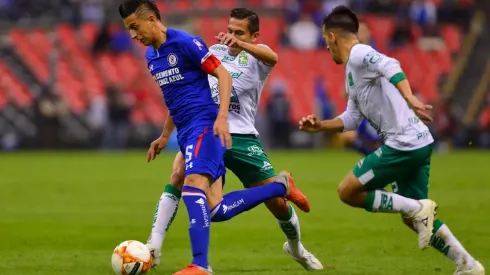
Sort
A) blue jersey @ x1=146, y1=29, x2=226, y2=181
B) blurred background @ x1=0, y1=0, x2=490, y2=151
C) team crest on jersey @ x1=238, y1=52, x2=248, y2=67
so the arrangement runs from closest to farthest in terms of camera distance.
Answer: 1. blue jersey @ x1=146, y1=29, x2=226, y2=181
2. team crest on jersey @ x1=238, y1=52, x2=248, y2=67
3. blurred background @ x1=0, y1=0, x2=490, y2=151

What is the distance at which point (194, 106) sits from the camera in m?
9.03

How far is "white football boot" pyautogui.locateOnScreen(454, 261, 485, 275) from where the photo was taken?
29.6 feet

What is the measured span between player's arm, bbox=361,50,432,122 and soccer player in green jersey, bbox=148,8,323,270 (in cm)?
103

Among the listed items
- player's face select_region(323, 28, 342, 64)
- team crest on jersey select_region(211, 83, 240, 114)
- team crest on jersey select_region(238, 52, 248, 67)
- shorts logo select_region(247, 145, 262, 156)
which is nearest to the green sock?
shorts logo select_region(247, 145, 262, 156)

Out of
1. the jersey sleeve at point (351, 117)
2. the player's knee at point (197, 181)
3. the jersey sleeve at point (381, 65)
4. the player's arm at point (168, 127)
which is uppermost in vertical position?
the jersey sleeve at point (381, 65)

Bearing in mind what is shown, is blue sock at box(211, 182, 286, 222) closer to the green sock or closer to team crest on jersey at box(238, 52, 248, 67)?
the green sock

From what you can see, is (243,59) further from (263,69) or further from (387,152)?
(387,152)

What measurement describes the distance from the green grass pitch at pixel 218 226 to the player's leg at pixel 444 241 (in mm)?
566

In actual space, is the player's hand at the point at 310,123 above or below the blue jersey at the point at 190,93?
below

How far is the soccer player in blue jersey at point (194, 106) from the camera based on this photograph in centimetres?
870

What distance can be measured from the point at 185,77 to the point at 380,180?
1898mm

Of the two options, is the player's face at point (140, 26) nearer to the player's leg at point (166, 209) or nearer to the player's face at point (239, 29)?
the player's face at point (239, 29)

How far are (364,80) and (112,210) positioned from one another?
314 inches

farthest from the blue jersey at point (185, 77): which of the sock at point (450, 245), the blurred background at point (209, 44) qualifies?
the blurred background at point (209, 44)
